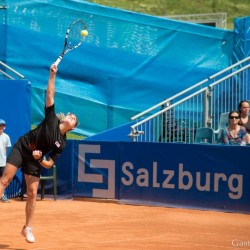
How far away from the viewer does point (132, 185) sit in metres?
15.2

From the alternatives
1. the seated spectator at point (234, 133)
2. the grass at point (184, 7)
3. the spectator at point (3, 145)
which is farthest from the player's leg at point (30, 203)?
the grass at point (184, 7)

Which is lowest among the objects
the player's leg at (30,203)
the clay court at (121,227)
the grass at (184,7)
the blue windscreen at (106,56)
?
the clay court at (121,227)

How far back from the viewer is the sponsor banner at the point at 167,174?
13984mm

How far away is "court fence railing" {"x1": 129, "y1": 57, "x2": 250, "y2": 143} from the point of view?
1636cm

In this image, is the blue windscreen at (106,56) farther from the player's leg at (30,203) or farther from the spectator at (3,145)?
the player's leg at (30,203)

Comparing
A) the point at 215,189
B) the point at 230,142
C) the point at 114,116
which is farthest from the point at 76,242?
the point at 114,116

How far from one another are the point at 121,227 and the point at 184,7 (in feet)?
64.2

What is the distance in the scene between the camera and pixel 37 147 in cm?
1030

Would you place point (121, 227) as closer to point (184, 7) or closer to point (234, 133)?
point (234, 133)

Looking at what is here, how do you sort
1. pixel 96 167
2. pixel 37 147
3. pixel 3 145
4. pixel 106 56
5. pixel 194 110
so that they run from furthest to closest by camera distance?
pixel 106 56, pixel 194 110, pixel 3 145, pixel 96 167, pixel 37 147

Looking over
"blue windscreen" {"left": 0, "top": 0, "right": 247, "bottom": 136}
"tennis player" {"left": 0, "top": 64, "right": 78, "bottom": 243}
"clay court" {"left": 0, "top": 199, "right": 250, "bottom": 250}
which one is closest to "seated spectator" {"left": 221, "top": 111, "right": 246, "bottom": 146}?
"clay court" {"left": 0, "top": 199, "right": 250, "bottom": 250}

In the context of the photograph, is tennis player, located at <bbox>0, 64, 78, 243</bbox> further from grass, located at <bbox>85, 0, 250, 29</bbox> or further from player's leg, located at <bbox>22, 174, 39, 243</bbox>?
grass, located at <bbox>85, 0, 250, 29</bbox>

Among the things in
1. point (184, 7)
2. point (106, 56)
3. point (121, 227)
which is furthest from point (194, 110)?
point (184, 7)

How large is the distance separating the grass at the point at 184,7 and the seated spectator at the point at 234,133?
49.8ft
